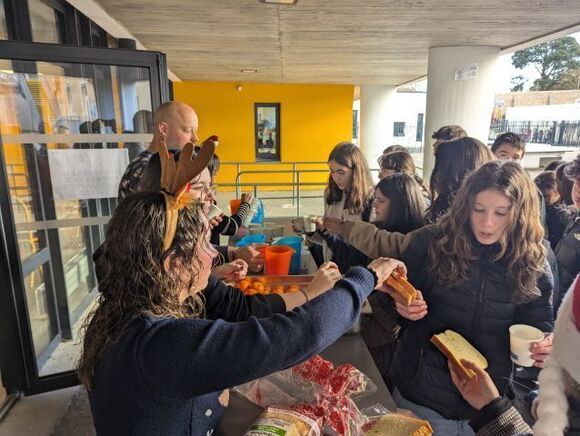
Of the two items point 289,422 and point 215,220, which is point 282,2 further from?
point 289,422

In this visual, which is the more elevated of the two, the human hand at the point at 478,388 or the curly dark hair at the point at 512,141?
the curly dark hair at the point at 512,141

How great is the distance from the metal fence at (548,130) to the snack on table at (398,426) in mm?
12980

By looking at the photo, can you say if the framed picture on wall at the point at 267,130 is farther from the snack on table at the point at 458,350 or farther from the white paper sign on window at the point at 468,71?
the snack on table at the point at 458,350

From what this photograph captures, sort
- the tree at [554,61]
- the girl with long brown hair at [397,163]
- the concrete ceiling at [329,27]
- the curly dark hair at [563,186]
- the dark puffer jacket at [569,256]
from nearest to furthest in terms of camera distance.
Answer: the dark puffer jacket at [569,256] < the curly dark hair at [563,186] < the girl with long brown hair at [397,163] < the concrete ceiling at [329,27] < the tree at [554,61]

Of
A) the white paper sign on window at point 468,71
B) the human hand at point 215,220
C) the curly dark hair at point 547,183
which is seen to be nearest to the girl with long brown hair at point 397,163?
the curly dark hair at point 547,183

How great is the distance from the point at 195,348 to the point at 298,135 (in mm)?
10162

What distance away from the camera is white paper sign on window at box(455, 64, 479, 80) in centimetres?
520

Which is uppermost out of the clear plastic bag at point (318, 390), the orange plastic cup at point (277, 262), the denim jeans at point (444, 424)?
the orange plastic cup at point (277, 262)

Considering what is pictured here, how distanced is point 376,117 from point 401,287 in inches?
401

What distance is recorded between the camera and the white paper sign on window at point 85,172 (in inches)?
99.7

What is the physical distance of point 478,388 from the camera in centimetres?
116

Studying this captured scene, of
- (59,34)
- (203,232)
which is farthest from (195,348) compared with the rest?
(59,34)

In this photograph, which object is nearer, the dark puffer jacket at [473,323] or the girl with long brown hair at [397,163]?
the dark puffer jacket at [473,323]

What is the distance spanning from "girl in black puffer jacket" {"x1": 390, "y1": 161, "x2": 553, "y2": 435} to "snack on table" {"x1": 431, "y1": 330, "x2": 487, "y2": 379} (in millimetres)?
103
